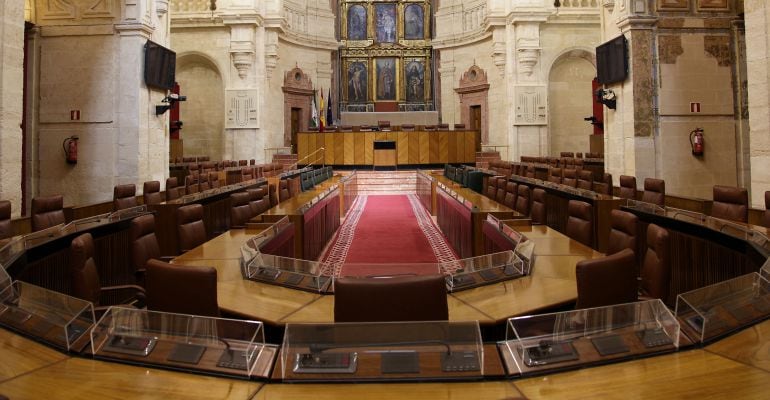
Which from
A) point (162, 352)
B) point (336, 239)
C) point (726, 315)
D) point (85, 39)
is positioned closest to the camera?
point (162, 352)

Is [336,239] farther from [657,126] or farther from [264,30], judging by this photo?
[264,30]

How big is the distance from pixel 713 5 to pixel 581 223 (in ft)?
21.9

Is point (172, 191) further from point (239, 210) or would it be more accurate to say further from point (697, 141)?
point (697, 141)

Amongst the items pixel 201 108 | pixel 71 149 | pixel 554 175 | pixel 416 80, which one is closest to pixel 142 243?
pixel 71 149

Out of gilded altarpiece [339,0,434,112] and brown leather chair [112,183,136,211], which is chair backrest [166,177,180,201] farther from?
gilded altarpiece [339,0,434,112]

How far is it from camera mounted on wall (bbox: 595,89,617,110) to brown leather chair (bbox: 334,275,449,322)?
8181 millimetres

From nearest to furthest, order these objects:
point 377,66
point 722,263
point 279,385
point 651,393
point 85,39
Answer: point 651,393 < point 279,385 < point 722,263 < point 85,39 < point 377,66

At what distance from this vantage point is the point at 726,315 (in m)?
1.86

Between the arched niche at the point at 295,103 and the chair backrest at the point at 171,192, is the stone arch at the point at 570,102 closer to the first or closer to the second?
the arched niche at the point at 295,103

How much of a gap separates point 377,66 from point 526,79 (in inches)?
289

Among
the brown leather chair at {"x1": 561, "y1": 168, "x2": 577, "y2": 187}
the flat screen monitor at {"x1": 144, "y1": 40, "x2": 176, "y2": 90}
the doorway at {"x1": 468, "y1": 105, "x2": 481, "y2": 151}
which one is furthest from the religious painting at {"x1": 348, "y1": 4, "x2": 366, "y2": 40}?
the brown leather chair at {"x1": 561, "y1": 168, "x2": 577, "y2": 187}

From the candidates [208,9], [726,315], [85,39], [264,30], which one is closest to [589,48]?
[264,30]

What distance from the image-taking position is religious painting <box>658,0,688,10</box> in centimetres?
852

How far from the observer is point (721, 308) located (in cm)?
189
